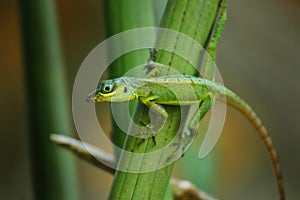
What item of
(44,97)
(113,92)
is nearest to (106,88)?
(113,92)

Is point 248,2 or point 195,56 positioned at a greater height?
point 248,2

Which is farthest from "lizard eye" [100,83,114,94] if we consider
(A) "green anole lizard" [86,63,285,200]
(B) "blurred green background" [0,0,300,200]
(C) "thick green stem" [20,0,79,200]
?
(B) "blurred green background" [0,0,300,200]

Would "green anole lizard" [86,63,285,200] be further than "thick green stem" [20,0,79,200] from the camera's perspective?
No

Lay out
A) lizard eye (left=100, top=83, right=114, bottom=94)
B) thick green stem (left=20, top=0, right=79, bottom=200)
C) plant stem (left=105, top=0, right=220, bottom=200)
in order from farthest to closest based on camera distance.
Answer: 1. thick green stem (left=20, top=0, right=79, bottom=200)
2. lizard eye (left=100, top=83, right=114, bottom=94)
3. plant stem (left=105, top=0, right=220, bottom=200)

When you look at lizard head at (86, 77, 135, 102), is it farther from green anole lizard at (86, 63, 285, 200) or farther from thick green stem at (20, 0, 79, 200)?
thick green stem at (20, 0, 79, 200)

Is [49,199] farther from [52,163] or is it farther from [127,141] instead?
[127,141]

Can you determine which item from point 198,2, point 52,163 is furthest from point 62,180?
point 198,2

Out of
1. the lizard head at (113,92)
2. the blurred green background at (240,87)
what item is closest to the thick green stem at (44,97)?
the lizard head at (113,92)
